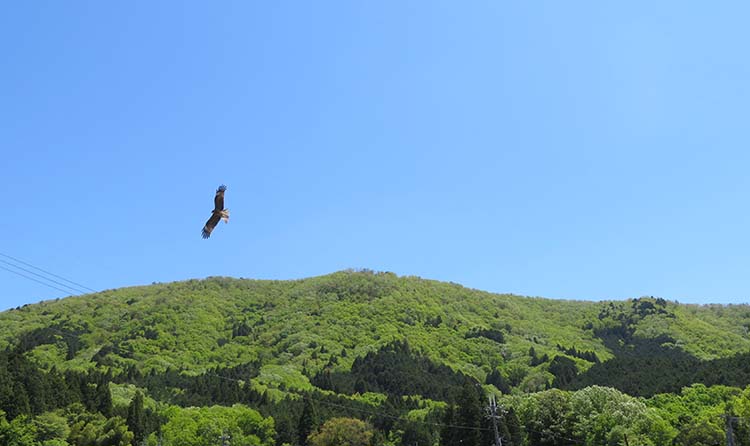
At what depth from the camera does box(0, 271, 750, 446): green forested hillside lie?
7794cm

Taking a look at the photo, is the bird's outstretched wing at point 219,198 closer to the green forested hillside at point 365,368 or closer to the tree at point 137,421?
the green forested hillside at point 365,368

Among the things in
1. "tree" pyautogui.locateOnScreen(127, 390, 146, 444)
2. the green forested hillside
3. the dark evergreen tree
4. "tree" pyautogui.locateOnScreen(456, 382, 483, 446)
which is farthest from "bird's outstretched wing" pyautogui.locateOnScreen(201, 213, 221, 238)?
"tree" pyautogui.locateOnScreen(127, 390, 146, 444)

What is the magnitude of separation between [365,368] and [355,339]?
28.7 metres

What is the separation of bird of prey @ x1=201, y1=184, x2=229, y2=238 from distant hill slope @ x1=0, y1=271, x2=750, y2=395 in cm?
11460

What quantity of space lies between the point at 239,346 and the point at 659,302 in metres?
124

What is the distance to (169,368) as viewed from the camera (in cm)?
14000

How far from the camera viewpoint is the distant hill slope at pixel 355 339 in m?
140

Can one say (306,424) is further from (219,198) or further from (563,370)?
(219,198)

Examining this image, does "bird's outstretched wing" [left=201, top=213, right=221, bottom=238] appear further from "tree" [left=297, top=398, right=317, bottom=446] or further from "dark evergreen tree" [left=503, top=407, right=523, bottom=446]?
"tree" [left=297, top=398, right=317, bottom=446]

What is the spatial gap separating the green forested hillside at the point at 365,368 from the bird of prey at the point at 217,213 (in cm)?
6475

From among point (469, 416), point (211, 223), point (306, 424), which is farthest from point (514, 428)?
point (211, 223)

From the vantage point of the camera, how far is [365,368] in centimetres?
14412

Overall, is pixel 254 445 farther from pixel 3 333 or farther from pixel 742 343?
pixel 742 343

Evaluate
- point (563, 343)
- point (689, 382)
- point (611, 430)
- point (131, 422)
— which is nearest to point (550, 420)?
point (611, 430)
